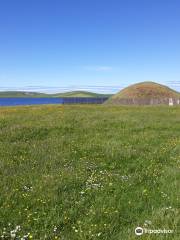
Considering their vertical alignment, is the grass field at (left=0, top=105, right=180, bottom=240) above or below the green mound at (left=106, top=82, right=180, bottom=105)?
below

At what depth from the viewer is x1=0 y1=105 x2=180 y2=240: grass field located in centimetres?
903

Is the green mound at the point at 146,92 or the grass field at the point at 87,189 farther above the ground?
the green mound at the point at 146,92

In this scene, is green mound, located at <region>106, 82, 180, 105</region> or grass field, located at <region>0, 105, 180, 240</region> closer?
grass field, located at <region>0, 105, 180, 240</region>

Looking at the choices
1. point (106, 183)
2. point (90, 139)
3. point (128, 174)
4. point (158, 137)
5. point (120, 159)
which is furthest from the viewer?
point (158, 137)

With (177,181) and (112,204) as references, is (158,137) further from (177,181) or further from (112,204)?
(112,204)

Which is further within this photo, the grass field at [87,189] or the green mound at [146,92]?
the green mound at [146,92]

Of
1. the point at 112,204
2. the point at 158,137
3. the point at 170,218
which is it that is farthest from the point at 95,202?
the point at 158,137

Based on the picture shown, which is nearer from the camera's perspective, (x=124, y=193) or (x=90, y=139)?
(x=124, y=193)

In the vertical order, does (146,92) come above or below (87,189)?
above

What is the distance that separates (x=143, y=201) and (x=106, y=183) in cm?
204

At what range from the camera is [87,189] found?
39.2 feet

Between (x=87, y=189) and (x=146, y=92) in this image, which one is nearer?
(x=87, y=189)

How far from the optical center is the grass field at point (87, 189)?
9.03 m

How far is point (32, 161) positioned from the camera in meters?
15.8
